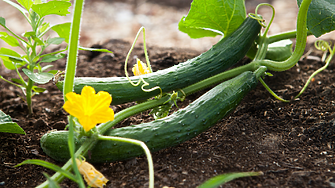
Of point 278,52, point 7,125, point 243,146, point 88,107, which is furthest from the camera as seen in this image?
point 278,52

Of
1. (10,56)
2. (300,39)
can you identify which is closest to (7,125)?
(10,56)

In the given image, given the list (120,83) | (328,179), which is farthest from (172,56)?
(328,179)

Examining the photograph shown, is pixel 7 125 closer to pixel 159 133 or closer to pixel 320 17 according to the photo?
pixel 159 133

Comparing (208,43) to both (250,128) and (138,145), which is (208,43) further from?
(138,145)

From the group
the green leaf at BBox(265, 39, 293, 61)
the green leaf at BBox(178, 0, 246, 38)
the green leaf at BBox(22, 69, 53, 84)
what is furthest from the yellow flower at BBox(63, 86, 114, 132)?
the green leaf at BBox(265, 39, 293, 61)

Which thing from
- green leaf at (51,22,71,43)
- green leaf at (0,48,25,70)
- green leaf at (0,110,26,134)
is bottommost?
green leaf at (0,110,26,134)

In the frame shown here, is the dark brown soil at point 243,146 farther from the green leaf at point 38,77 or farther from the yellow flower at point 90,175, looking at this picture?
the green leaf at point 38,77

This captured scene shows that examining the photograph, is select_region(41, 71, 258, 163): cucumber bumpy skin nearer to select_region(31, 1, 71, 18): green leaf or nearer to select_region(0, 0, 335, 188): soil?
select_region(0, 0, 335, 188): soil
